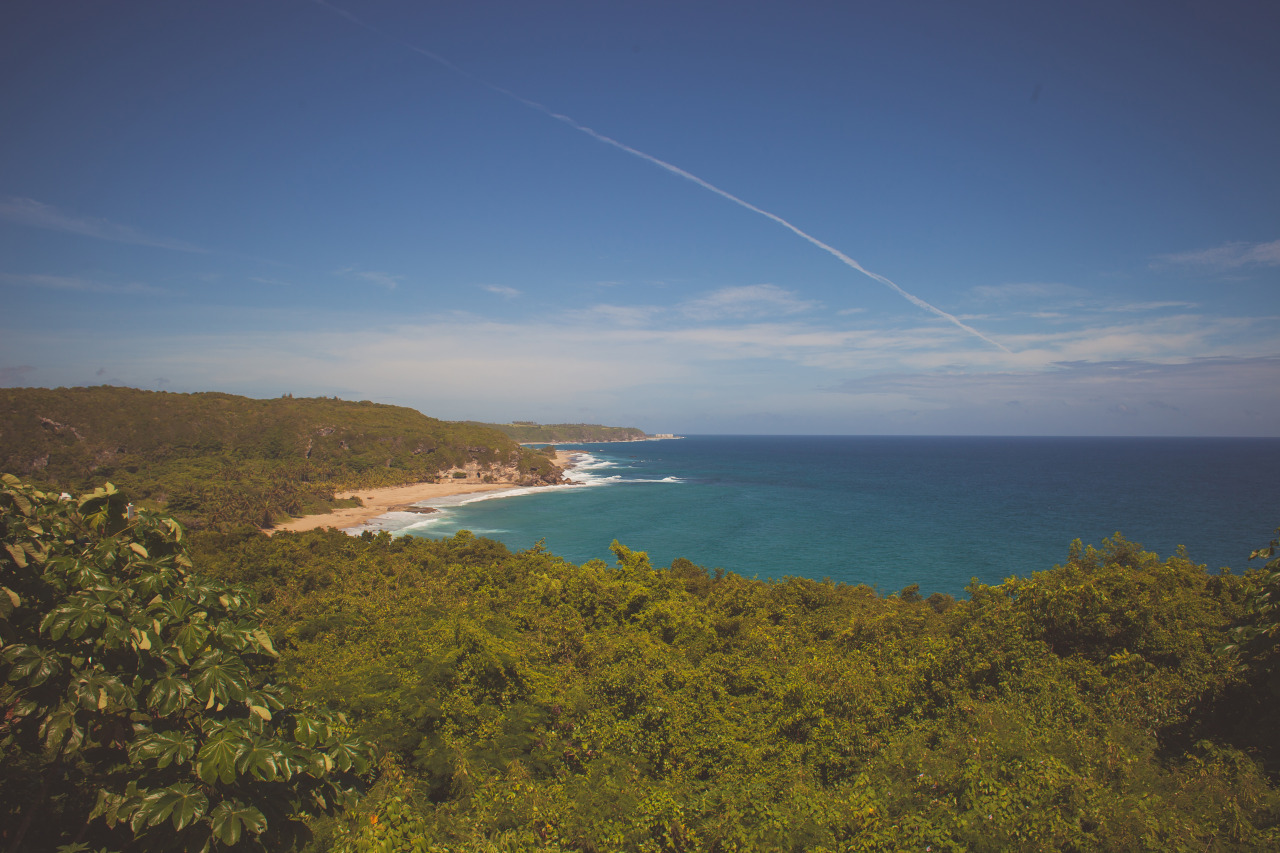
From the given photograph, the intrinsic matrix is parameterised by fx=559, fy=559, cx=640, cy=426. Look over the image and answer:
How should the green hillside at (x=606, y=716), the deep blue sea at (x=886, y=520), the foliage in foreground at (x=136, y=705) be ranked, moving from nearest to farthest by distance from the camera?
the foliage in foreground at (x=136, y=705) < the green hillside at (x=606, y=716) < the deep blue sea at (x=886, y=520)

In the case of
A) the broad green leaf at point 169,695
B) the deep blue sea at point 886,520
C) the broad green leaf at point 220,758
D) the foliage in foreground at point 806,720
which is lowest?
the deep blue sea at point 886,520

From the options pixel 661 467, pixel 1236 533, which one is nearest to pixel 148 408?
pixel 661 467

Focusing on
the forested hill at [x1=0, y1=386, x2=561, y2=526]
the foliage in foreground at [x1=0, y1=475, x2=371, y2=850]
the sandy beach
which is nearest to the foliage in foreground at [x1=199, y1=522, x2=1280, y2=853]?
the foliage in foreground at [x1=0, y1=475, x2=371, y2=850]

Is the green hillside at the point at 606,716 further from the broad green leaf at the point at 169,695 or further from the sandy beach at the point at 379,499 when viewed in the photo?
the sandy beach at the point at 379,499

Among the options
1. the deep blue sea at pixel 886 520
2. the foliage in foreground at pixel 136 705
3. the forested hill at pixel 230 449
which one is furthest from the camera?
the forested hill at pixel 230 449

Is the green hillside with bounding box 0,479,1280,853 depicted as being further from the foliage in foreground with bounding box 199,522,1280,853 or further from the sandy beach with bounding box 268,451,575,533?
the sandy beach with bounding box 268,451,575,533

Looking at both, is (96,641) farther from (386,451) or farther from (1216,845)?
(386,451)

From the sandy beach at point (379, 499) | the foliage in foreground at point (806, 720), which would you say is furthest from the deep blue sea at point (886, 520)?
the foliage in foreground at point (806, 720)
